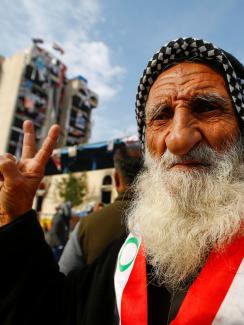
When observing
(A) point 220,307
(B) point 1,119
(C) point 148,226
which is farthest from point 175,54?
(B) point 1,119

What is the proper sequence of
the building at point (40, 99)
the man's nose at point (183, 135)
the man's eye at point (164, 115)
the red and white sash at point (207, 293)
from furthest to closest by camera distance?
1. the building at point (40, 99)
2. the man's eye at point (164, 115)
3. the man's nose at point (183, 135)
4. the red and white sash at point (207, 293)

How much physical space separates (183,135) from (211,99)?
305 mm

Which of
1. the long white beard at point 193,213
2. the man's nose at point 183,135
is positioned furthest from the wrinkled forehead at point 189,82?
the long white beard at point 193,213

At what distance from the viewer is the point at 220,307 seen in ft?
3.73

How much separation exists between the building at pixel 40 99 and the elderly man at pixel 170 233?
49.4 meters

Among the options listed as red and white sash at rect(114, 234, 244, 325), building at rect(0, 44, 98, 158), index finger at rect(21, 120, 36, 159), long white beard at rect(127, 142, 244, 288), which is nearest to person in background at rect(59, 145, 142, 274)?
index finger at rect(21, 120, 36, 159)

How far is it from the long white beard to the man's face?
0.18ft

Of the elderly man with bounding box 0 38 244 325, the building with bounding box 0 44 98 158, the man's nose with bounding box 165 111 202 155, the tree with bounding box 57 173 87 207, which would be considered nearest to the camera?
the elderly man with bounding box 0 38 244 325

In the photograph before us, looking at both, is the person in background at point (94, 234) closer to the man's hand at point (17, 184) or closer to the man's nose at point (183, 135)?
the man's hand at point (17, 184)

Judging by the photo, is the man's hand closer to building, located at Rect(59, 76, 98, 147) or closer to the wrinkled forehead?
the wrinkled forehead

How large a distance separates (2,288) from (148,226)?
0.74m

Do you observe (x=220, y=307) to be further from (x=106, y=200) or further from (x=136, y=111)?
(x=106, y=200)

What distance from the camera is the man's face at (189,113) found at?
144 centimetres

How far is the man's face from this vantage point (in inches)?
56.5
